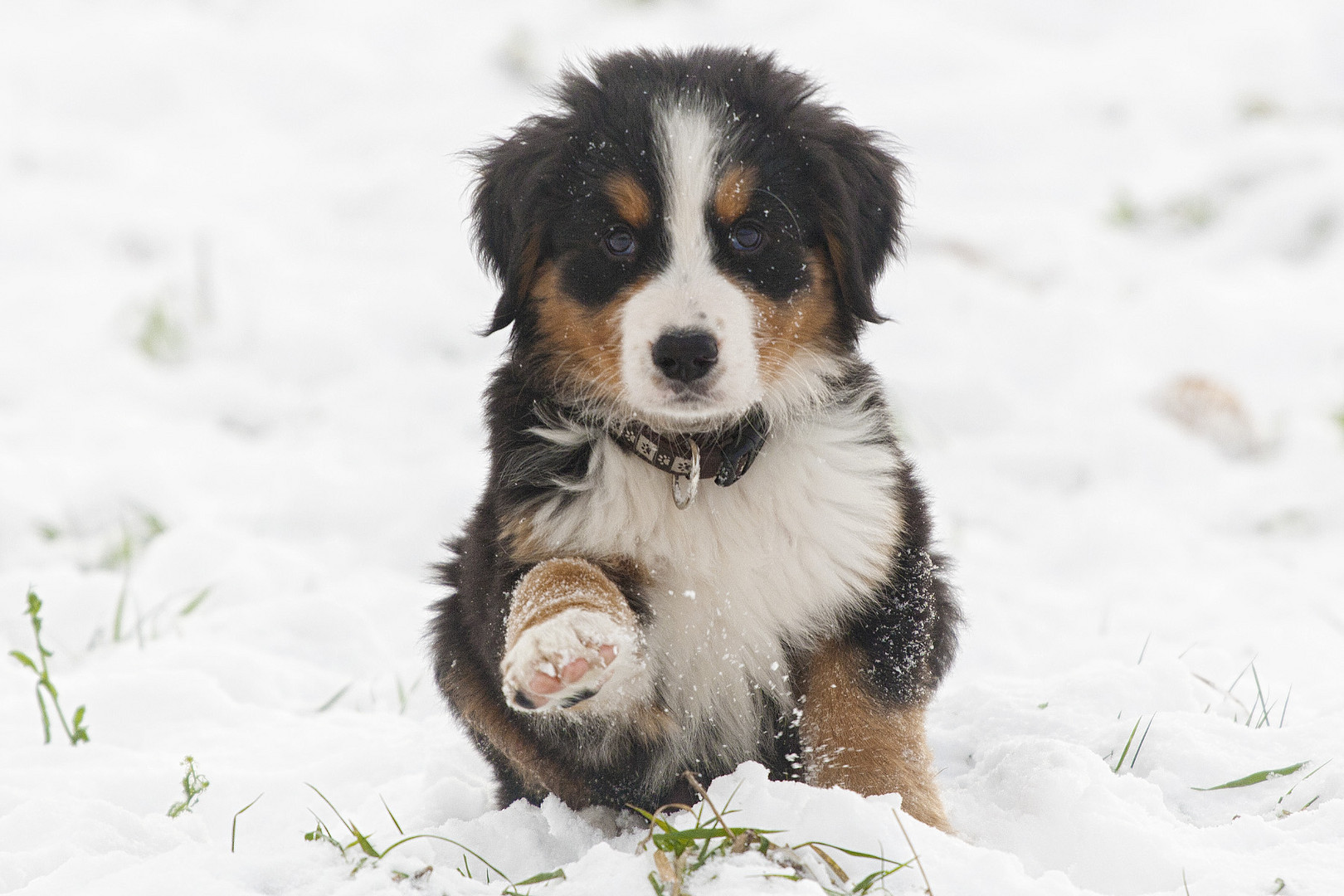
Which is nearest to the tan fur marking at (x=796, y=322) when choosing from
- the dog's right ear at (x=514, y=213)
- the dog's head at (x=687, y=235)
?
the dog's head at (x=687, y=235)

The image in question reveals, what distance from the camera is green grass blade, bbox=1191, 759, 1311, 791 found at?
2.54m

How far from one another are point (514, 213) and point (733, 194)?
1.58ft

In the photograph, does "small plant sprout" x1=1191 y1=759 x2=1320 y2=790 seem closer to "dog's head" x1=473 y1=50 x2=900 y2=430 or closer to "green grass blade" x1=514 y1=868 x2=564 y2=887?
"dog's head" x1=473 y1=50 x2=900 y2=430

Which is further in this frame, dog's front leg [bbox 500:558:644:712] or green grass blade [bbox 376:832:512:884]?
dog's front leg [bbox 500:558:644:712]

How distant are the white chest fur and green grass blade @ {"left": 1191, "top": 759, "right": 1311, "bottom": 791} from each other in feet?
2.51

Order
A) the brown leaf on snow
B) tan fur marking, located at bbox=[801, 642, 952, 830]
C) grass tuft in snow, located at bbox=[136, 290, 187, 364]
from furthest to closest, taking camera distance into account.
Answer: grass tuft in snow, located at bbox=[136, 290, 187, 364]
the brown leaf on snow
tan fur marking, located at bbox=[801, 642, 952, 830]

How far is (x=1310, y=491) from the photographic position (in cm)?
552

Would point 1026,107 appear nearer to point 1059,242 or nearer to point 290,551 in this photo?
point 1059,242

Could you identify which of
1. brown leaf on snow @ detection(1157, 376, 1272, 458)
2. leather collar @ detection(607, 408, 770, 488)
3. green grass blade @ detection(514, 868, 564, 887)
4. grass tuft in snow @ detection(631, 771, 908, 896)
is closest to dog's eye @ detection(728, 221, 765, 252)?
leather collar @ detection(607, 408, 770, 488)

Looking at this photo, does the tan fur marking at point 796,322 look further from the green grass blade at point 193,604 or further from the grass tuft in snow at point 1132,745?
the green grass blade at point 193,604

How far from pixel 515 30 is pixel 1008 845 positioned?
7868 mm

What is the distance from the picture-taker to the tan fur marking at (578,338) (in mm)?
2672

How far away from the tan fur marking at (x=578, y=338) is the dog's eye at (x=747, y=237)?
0.20 meters

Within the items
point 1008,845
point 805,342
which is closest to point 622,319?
point 805,342
